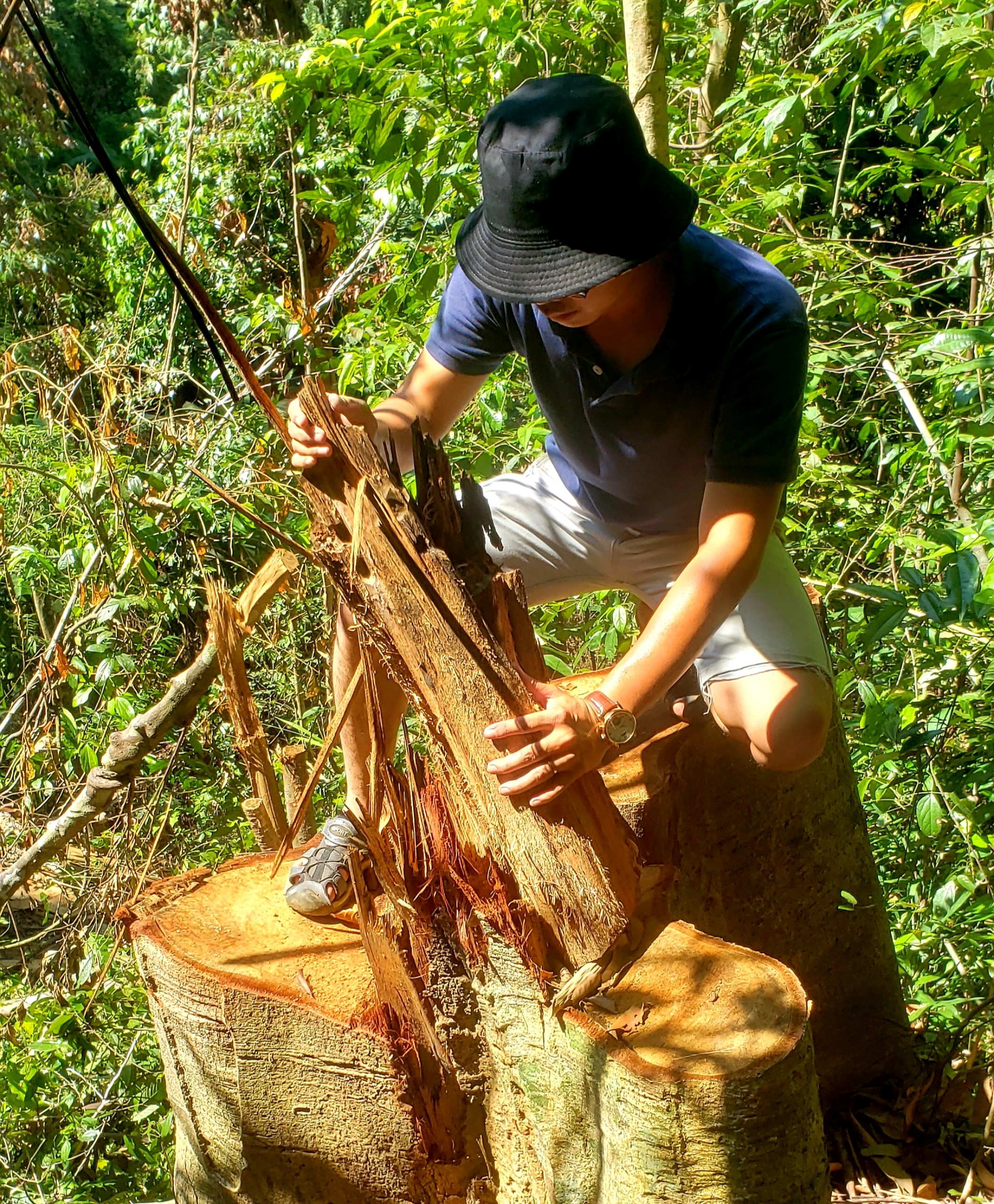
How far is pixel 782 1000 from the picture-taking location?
1.29 meters

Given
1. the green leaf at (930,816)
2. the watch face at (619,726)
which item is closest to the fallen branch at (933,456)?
the green leaf at (930,816)

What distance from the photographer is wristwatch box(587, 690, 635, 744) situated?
1503 millimetres

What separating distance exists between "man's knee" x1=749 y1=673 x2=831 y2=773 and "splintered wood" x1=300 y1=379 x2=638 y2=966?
47 cm

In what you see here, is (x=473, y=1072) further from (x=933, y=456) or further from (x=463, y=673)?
(x=933, y=456)

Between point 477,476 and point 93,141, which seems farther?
point 477,476

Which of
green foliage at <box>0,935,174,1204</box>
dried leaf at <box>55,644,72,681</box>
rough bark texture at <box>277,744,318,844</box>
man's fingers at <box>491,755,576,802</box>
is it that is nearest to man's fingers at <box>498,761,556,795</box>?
man's fingers at <box>491,755,576,802</box>

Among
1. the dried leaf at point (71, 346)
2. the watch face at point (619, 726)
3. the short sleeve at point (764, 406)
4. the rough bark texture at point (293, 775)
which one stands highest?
the dried leaf at point (71, 346)

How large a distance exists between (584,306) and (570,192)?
0.68 feet

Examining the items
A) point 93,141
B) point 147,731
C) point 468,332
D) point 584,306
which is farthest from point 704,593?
point 147,731

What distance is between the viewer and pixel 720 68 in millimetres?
3889

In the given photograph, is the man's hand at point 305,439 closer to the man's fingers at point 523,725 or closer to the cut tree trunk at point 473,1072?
the man's fingers at point 523,725

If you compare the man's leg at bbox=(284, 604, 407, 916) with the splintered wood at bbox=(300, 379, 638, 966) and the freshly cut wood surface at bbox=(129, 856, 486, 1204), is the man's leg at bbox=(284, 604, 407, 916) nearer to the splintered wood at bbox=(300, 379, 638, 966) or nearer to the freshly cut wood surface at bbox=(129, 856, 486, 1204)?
the freshly cut wood surface at bbox=(129, 856, 486, 1204)

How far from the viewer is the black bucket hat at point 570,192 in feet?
4.76

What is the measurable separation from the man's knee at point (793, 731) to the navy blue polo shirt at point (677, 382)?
1.40ft
